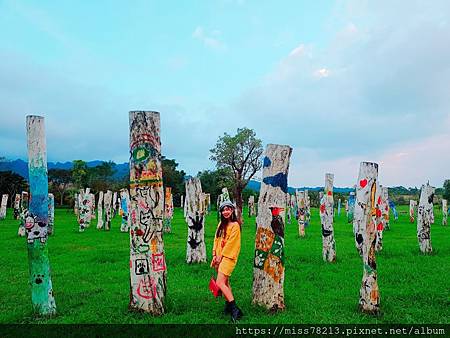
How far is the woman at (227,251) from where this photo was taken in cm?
671

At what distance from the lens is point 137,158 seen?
23.8 feet

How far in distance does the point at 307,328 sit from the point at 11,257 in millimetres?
11654

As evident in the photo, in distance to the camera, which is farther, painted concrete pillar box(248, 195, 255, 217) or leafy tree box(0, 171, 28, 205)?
leafy tree box(0, 171, 28, 205)

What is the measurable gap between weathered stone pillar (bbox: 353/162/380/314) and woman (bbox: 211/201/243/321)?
233cm

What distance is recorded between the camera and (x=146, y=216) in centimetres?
712

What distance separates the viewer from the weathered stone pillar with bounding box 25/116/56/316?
6988 mm

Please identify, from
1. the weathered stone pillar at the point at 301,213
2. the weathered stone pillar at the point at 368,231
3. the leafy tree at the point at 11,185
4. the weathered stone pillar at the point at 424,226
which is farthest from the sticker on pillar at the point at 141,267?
the leafy tree at the point at 11,185

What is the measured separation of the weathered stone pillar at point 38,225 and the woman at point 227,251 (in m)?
2.97

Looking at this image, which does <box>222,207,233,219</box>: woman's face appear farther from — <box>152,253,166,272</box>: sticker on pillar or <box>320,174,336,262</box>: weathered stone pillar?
<box>320,174,336,262</box>: weathered stone pillar

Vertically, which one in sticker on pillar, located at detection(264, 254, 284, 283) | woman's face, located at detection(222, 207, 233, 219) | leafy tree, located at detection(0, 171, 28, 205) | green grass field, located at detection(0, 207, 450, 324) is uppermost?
leafy tree, located at detection(0, 171, 28, 205)

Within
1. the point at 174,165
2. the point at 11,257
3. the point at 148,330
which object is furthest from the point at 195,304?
the point at 174,165

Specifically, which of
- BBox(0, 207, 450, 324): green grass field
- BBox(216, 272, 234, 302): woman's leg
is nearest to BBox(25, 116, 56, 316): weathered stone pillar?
BBox(0, 207, 450, 324): green grass field

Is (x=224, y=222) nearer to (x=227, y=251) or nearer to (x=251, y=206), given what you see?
(x=227, y=251)

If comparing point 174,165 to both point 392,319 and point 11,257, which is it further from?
point 392,319
